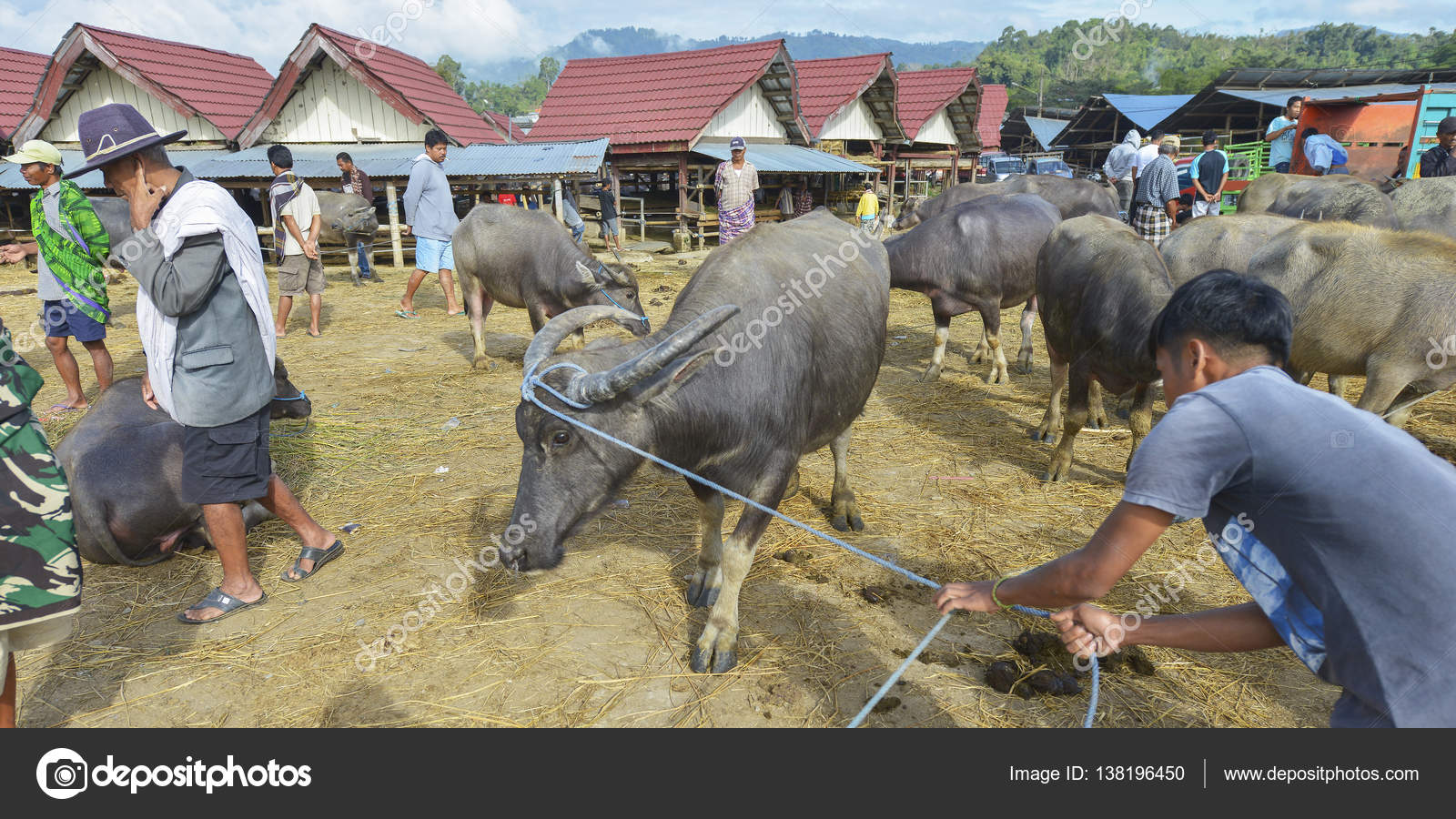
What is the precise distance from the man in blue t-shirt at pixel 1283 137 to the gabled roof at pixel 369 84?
15.9 meters

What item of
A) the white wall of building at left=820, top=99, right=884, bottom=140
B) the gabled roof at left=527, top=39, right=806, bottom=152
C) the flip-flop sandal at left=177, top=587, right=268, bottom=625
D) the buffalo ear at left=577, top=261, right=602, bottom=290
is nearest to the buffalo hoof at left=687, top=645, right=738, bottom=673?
the flip-flop sandal at left=177, top=587, right=268, bottom=625

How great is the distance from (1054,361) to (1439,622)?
4722 millimetres

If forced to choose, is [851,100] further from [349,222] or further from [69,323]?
[69,323]

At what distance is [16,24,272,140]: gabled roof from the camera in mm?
15336

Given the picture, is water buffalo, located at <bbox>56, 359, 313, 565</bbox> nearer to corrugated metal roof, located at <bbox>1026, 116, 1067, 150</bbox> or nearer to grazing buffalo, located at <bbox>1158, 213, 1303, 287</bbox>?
grazing buffalo, located at <bbox>1158, 213, 1303, 287</bbox>

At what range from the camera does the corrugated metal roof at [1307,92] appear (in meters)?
24.5

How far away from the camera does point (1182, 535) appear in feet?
14.3

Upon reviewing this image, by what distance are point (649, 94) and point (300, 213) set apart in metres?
11.7

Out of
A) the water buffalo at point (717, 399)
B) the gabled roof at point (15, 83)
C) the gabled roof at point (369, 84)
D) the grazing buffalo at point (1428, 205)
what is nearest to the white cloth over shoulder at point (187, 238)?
the water buffalo at point (717, 399)

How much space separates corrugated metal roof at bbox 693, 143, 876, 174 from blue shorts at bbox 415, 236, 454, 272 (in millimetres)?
8997

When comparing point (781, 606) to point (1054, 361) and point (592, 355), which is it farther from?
point (1054, 361)

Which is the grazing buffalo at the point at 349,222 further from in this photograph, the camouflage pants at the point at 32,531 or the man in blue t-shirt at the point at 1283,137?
the man in blue t-shirt at the point at 1283,137
